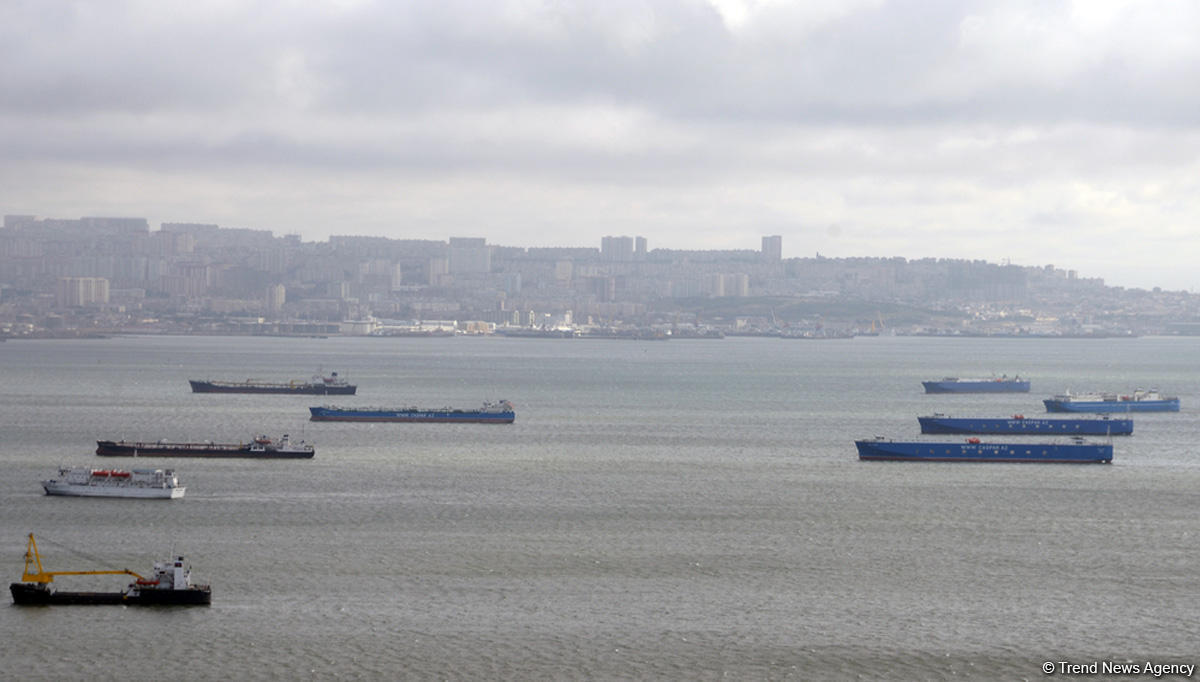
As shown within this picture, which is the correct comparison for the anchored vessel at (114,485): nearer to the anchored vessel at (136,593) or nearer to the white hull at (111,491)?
the white hull at (111,491)

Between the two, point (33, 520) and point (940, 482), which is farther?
point (940, 482)

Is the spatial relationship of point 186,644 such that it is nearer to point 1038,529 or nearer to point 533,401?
point 1038,529

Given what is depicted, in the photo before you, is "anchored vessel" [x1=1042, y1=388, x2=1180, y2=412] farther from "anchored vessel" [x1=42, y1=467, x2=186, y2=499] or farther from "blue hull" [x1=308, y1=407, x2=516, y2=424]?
"anchored vessel" [x1=42, y1=467, x2=186, y2=499]

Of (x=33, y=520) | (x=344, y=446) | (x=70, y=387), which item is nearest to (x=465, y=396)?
(x=70, y=387)

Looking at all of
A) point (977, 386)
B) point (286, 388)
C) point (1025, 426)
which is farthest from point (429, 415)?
point (977, 386)

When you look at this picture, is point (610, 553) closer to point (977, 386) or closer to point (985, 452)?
point (985, 452)
